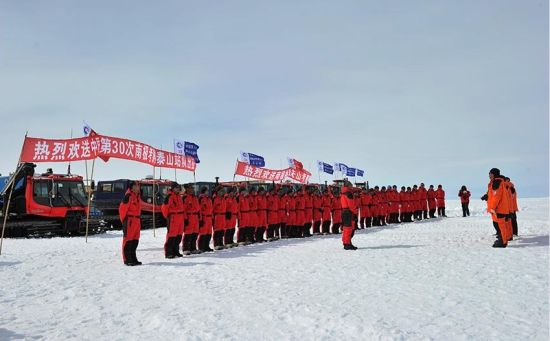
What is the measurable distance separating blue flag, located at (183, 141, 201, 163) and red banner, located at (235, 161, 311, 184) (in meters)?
1.89

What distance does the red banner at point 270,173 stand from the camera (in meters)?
20.0

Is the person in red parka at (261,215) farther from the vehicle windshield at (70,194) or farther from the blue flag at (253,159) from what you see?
the blue flag at (253,159)

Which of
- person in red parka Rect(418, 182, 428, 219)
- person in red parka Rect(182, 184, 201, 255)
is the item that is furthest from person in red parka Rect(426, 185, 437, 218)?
person in red parka Rect(182, 184, 201, 255)

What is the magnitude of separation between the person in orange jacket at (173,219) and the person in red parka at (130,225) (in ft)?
2.51

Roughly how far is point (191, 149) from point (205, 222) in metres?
9.27

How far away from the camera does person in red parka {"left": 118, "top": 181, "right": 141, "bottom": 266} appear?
8.52 m

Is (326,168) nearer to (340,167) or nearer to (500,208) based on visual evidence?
(340,167)

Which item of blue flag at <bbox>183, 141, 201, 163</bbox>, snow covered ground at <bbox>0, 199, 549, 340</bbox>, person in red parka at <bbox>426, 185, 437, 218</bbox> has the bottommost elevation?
snow covered ground at <bbox>0, 199, 549, 340</bbox>

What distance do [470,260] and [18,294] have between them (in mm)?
7337

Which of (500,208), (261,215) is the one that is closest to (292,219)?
(261,215)

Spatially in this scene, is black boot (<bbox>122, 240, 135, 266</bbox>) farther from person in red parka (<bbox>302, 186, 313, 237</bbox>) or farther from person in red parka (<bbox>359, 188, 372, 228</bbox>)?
person in red parka (<bbox>359, 188, 372, 228</bbox>)

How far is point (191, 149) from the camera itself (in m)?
19.4

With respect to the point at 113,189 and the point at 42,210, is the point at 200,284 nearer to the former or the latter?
the point at 42,210

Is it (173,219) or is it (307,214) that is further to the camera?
(307,214)
